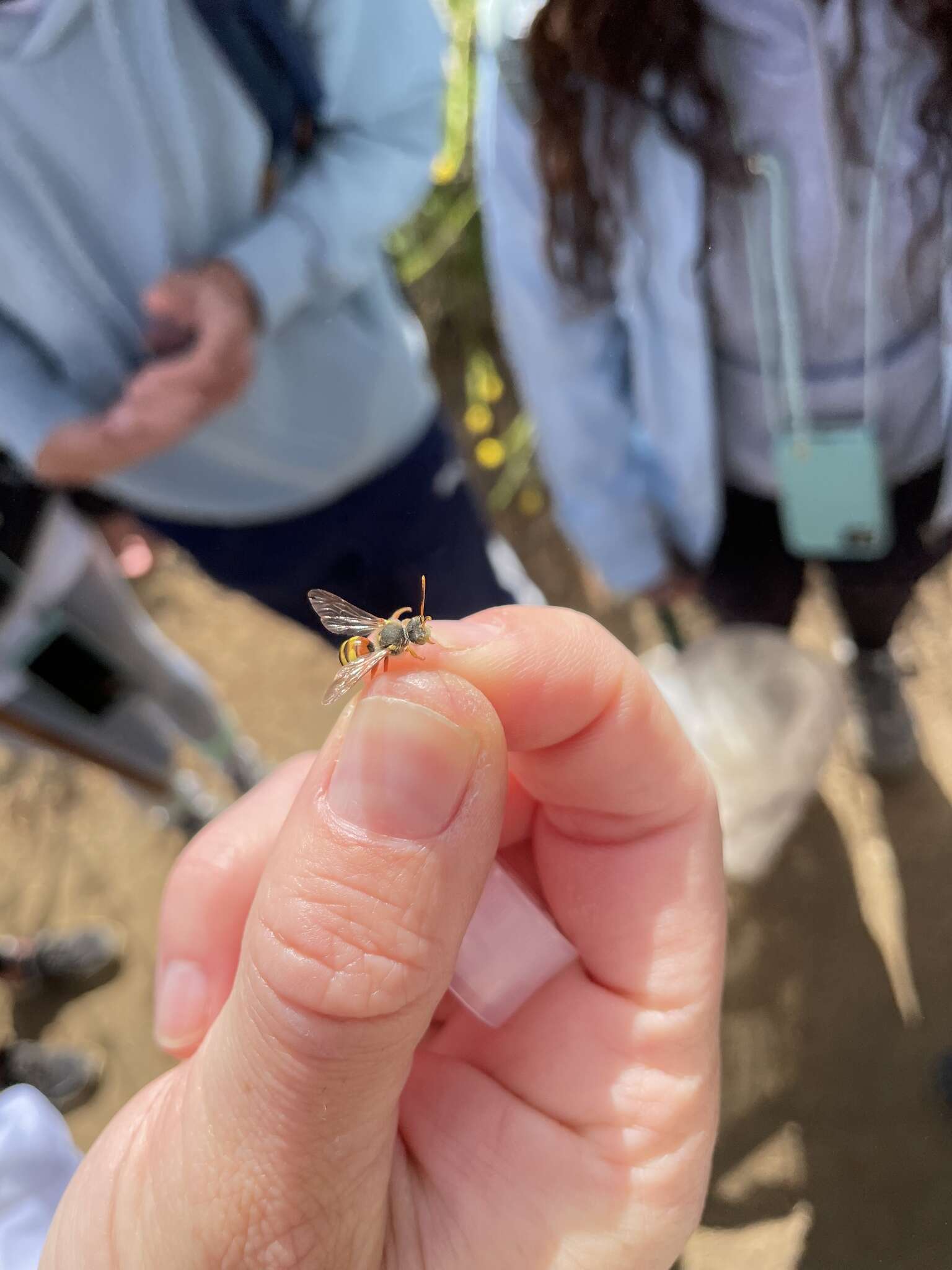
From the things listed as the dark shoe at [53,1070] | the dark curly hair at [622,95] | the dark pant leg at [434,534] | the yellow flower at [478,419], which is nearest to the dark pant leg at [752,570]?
the dark pant leg at [434,534]

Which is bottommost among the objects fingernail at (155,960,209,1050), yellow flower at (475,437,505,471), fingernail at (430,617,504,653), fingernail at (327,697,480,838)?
yellow flower at (475,437,505,471)

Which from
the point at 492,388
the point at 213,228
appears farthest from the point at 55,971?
the point at 492,388

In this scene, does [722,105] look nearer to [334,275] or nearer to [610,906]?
[334,275]

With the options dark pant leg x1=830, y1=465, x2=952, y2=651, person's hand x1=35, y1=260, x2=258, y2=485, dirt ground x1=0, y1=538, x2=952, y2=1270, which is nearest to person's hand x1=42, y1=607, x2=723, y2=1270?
dirt ground x1=0, y1=538, x2=952, y2=1270

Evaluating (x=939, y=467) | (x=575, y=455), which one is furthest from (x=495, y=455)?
(x=939, y=467)

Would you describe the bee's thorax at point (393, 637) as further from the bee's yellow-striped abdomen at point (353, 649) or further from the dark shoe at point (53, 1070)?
the dark shoe at point (53, 1070)

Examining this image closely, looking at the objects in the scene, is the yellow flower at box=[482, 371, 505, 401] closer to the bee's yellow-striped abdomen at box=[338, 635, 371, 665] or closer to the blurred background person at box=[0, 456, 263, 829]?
the blurred background person at box=[0, 456, 263, 829]
